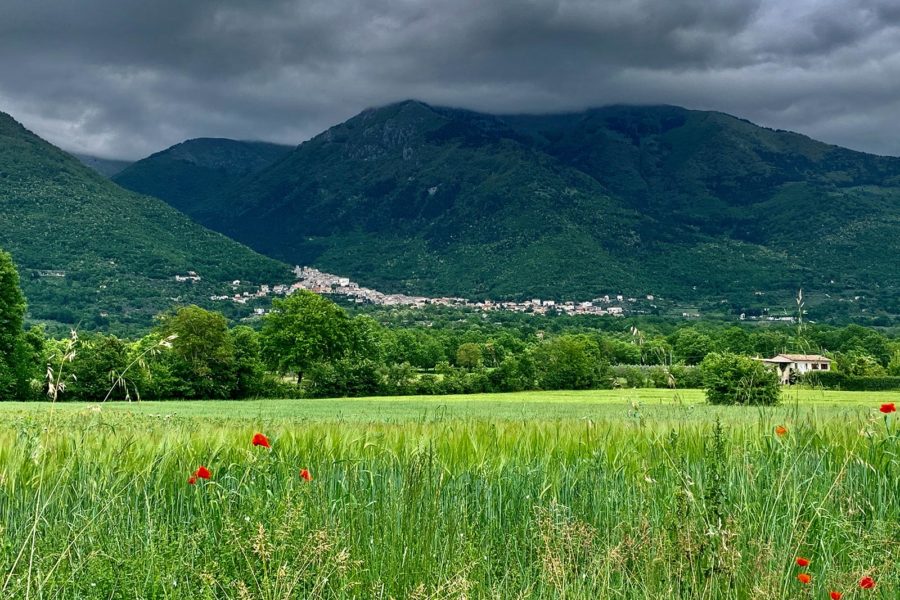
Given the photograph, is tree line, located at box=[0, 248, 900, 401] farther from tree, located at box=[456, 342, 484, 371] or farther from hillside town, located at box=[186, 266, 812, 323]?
hillside town, located at box=[186, 266, 812, 323]

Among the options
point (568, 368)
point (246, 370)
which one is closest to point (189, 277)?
point (246, 370)

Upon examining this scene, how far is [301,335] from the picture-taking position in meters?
62.4

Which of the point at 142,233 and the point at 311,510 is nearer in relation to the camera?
the point at 311,510

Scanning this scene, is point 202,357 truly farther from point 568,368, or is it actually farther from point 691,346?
point 691,346

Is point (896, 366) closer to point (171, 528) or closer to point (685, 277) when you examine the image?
point (171, 528)

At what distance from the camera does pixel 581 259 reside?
196375mm

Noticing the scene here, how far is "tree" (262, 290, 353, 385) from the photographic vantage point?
206 feet

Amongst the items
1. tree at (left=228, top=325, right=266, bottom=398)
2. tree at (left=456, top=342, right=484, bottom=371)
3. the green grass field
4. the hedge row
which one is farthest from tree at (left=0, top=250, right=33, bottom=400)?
the hedge row

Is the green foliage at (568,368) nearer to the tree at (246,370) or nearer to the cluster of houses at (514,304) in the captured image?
the tree at (246,370)

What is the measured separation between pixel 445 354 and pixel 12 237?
3525 inches

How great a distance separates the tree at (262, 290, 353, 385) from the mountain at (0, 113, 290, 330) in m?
43.1

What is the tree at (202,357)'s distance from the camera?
51.4 m

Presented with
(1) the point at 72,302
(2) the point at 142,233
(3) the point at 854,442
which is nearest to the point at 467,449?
(3) the point at 854,442

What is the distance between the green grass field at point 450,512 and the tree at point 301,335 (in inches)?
2234
